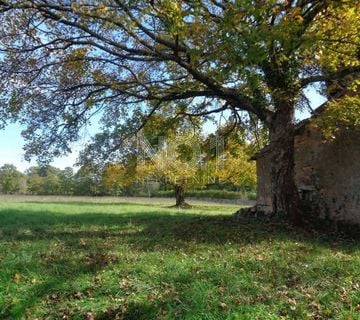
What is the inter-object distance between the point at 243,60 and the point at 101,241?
5.80 m

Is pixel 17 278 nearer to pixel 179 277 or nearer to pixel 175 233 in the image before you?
pixel 179 277

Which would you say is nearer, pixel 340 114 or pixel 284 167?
pixel 340 114

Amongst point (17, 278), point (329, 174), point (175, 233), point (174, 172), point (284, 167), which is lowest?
point (17, 278)

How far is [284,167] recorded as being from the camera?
A: 47.0ft

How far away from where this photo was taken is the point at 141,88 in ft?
56.4

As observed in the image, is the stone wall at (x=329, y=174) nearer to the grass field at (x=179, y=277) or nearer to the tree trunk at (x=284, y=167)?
the tree trunk at (x=284, y=167)

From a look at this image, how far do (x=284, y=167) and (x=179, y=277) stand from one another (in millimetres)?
7660

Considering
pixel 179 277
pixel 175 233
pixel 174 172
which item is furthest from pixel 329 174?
pixel 174 172

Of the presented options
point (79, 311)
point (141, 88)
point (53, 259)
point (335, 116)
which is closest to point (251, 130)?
point (141, 88)

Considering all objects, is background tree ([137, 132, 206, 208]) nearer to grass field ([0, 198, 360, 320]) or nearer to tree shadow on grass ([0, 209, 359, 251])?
tree shadow on grass ([0, 209, 359, 251])

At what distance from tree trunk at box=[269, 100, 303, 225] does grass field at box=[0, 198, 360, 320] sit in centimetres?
247

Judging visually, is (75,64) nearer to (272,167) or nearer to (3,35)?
(3,35)

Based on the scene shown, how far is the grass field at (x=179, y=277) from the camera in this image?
21.2ft

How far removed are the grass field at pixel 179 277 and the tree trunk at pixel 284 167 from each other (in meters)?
2.47
